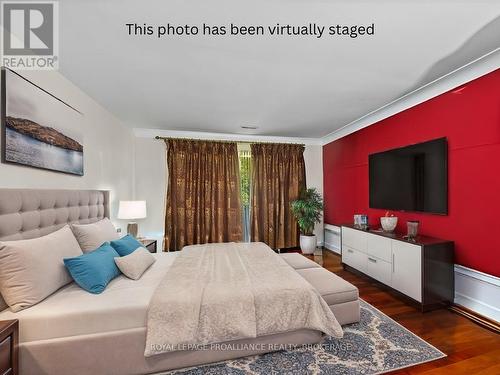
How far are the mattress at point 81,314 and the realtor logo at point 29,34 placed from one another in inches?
70.6

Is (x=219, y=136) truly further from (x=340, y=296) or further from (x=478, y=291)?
(x=478, y=291)

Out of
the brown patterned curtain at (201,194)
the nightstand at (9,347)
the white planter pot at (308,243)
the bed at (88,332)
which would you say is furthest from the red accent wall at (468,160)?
the nightstand at (9,347)

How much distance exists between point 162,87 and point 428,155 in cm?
332

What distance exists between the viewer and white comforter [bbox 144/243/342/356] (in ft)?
5.36

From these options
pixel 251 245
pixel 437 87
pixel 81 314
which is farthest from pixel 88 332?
pixel 437 87

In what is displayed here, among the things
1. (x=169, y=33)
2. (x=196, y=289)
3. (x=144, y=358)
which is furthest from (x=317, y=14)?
(x=144, y=358)

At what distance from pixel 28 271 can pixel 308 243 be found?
13.8 ft

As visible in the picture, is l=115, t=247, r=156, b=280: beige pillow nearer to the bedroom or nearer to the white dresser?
the bedroom

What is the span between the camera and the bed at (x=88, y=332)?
152 cm

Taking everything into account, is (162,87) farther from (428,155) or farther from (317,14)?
(428,155)

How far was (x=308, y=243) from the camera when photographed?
4789 millimetres

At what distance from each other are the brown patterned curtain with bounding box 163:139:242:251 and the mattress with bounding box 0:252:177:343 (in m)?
2.82

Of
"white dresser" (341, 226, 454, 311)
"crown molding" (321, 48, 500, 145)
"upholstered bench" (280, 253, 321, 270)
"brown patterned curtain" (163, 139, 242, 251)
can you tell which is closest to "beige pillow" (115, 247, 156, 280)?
"upholstered bench" (280, 253, 321, 270)

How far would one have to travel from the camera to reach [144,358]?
1.65 m
